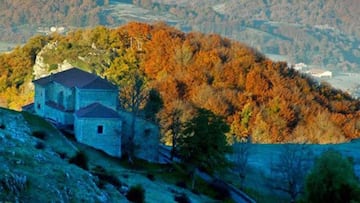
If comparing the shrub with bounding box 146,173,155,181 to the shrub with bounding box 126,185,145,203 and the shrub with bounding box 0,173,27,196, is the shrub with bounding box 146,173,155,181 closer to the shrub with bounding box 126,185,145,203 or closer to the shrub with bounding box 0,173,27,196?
the shrub with bounding box 126,185,145,203

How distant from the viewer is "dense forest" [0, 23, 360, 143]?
92250 millimetres

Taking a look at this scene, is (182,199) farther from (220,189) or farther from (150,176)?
(220,189)

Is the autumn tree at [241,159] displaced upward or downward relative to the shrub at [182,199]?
downward

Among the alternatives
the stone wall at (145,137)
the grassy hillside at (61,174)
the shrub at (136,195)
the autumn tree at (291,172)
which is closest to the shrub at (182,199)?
the grassy hillside at (61,174)

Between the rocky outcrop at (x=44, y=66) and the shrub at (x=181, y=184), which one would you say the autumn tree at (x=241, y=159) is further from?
the rocky outcrop at (x=44, y=66)

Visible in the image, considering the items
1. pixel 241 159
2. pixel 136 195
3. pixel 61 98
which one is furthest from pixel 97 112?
pixel 136 195

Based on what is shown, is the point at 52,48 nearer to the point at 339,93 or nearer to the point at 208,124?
the point at 339,93

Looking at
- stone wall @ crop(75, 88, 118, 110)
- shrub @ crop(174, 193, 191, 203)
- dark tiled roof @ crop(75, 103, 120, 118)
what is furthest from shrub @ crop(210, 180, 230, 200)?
stone wall @ crop(75, 88, 118, 110)

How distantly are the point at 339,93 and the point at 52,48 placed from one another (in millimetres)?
52093

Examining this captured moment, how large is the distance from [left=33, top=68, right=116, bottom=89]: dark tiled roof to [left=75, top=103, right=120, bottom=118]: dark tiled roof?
2281mm

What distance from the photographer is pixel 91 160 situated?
41.8 m

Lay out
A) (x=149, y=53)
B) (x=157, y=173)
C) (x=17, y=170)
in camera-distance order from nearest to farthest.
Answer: (x=17, y=170)
(x=157, y=173)
(x=149, y=53)

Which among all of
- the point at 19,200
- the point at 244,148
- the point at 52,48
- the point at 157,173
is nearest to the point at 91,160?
the point at 157,173

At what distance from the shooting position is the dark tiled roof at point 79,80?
163 feet
